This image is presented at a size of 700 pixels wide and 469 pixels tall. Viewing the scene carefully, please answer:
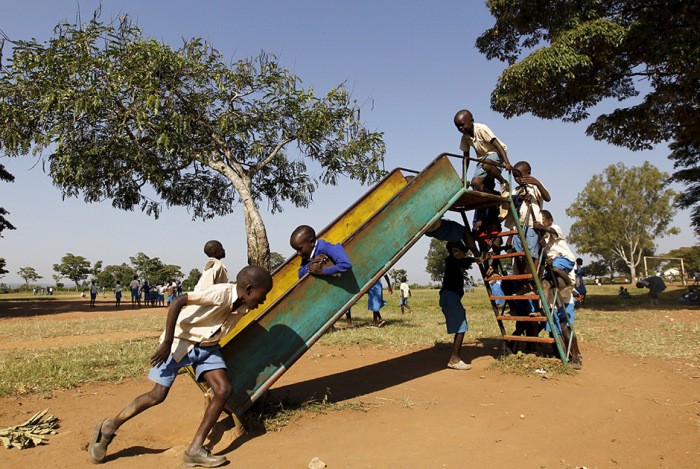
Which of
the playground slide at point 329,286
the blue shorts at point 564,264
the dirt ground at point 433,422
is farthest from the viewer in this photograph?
the blue shorts at point 564,264

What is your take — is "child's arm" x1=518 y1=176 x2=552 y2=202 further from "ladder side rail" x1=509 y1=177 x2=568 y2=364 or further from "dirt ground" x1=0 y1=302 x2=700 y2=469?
"dirt ground" x1=0 y1=302 x2=700 y2=469

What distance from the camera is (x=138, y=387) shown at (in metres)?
6.00

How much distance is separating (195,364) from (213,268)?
192cm

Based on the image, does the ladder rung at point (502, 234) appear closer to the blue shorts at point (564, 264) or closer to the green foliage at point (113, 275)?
→ the blue shorts at point (564, 264)

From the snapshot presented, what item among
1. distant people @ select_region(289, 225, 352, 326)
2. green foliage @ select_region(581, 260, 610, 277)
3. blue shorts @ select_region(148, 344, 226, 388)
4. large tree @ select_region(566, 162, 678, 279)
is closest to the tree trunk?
distant people @ select_region(289, 225, 352, 326)

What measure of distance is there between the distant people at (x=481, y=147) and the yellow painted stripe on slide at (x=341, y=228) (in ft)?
3.36

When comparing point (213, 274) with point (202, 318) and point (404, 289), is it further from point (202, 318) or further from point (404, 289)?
point (404, 289)

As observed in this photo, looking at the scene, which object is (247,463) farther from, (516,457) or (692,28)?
(692,28)

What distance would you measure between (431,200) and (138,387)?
14.3 ft

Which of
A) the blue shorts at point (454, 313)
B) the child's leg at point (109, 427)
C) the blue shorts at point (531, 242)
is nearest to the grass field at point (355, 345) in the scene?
the blue shorts at point (454, 313)

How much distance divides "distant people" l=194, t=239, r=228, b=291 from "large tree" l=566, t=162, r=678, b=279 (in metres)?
54.1

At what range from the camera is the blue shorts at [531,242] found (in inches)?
250

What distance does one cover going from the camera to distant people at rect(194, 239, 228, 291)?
541 cm

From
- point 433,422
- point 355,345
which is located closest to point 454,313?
point 433,422
